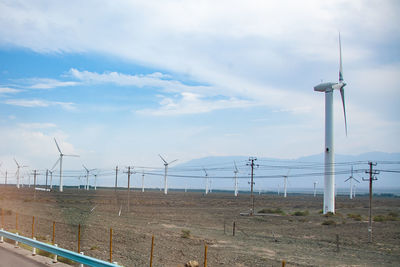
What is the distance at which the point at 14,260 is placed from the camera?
16.5 meters

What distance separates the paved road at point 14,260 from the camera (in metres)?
15.6

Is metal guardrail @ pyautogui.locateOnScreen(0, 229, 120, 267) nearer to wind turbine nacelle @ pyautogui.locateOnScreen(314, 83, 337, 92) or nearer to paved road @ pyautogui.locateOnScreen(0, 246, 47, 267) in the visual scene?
paved road @ pyautogui.locateOnScreen(0, 246, 47, 267)

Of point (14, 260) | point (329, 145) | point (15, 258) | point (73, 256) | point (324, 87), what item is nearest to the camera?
point (73, 256)

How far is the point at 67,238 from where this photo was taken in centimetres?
2872

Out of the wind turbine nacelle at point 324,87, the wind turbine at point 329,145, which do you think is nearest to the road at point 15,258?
the wind turbine at point 329,145

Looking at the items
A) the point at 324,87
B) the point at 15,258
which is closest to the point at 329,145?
the point at 324,87

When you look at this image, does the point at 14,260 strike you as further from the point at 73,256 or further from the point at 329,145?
the point at 329,145

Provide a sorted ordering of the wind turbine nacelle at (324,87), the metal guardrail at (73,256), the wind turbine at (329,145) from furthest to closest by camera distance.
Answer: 1. the wind turbine nacelle at (324,87)
2. the wind turbine at (329,145)
3. the metal guardrail at (73,256)

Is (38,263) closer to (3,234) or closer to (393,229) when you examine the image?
(3,234)

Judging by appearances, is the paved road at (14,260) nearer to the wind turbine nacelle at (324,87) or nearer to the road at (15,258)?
the road at (15,258)

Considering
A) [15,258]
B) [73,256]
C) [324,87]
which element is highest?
[324,87]

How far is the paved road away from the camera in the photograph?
51.1 feet

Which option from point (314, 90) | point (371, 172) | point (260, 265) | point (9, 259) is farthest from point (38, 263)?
point (314, 90)

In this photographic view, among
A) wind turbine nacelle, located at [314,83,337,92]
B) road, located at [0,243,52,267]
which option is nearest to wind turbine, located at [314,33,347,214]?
wind turbine nacelle, located at [314,83,337,92]
